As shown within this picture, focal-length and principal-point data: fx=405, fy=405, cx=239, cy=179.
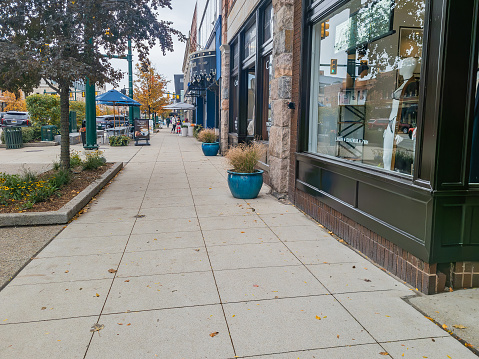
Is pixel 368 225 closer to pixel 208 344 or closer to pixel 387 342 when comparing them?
pixel 387 342

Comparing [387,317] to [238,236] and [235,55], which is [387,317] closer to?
[238,236]

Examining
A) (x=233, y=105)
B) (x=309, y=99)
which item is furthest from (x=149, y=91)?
(x=309, y=99)

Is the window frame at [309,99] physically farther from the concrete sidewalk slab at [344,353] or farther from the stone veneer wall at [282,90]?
the concrete sidewalk slab at [344,353]

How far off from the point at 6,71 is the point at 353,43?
21.1ft

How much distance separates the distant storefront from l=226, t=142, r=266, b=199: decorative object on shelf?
0.73 meters

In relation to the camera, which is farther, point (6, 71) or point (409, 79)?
point (6, 71)

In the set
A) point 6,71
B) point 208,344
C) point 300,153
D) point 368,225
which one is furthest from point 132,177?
point 208,344

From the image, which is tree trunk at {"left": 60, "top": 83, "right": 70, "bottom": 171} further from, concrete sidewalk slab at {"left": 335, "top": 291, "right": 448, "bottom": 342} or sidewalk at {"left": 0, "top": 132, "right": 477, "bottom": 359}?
concrete sidewalk slab at {"left": 335, "top": 291, "right": 448, "bottom": 342}

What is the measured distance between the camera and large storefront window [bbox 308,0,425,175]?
4.46 meters

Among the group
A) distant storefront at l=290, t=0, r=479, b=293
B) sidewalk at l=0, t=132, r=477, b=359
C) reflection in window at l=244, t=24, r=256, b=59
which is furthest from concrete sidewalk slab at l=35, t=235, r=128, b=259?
reflection in window at l=244, t=24, r=256, b=59

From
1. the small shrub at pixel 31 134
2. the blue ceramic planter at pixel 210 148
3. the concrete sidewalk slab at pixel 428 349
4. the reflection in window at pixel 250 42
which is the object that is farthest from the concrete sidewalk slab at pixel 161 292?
the small shrub at pixel 31 134

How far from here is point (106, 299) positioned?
360cm

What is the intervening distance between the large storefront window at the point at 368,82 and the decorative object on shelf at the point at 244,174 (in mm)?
1352

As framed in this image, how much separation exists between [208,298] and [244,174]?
13.9 ft
